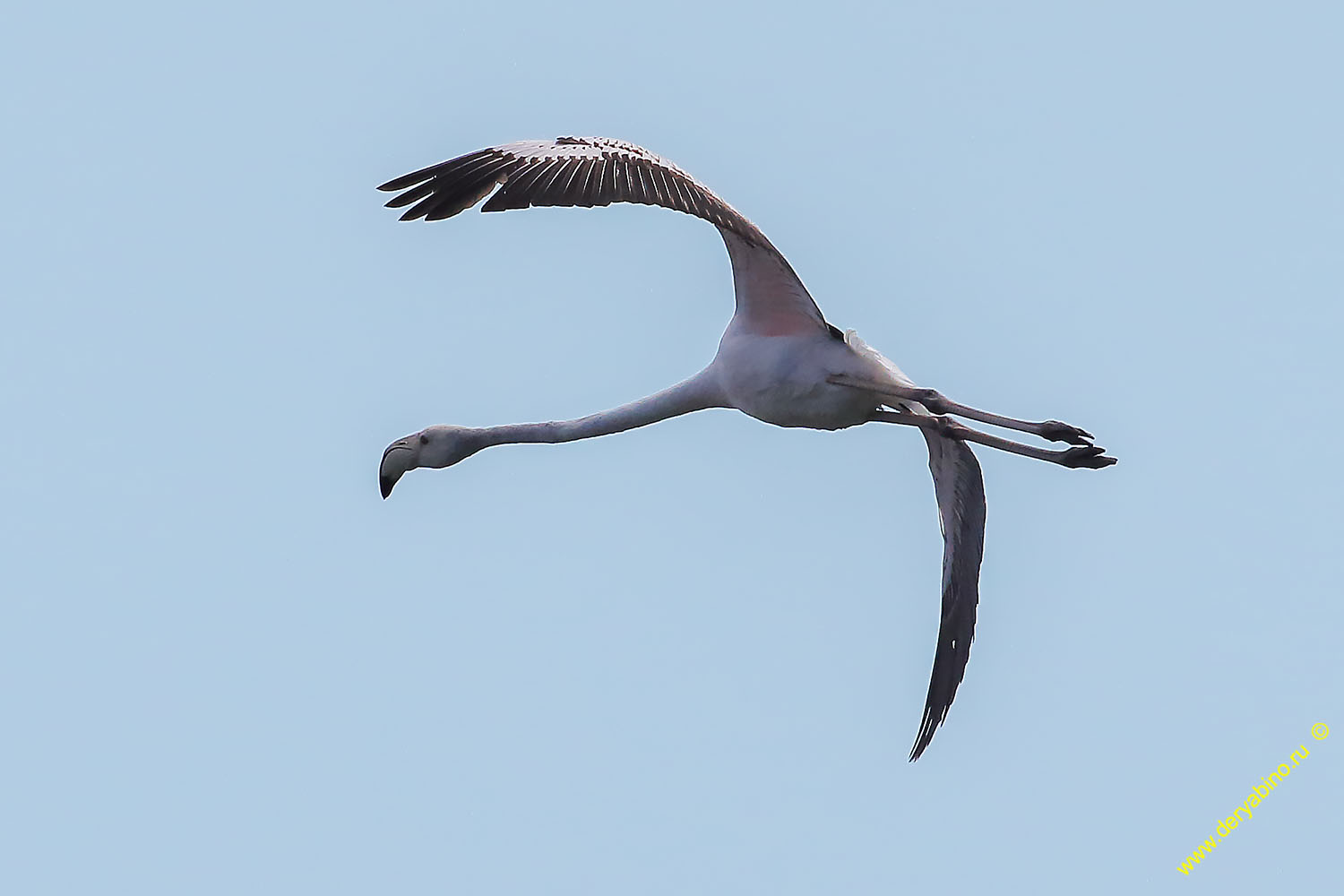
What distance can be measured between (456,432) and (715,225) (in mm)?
3280

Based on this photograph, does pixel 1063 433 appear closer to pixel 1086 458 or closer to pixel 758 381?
pixel 1086 458

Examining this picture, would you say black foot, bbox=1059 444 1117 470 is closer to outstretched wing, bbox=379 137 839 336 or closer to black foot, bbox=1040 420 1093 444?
black foot, bbox=1040 420 1093 444

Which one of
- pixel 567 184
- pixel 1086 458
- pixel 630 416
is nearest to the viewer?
pixel 567 184

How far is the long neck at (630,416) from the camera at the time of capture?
49.6 feet

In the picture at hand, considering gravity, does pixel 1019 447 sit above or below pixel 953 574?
above

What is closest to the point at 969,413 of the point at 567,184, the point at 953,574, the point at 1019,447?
the point at 1019,447

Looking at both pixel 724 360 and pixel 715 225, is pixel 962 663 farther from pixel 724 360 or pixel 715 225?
pixel 715 225

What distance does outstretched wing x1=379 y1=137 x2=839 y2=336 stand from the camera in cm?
1259

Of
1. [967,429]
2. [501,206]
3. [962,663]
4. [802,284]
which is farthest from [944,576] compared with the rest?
[501,206]

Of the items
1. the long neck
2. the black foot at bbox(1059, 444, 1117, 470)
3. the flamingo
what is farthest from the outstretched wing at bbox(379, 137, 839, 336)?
the black foot at bbox(1059, 444, 1117, 470)

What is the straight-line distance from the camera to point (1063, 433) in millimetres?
14312

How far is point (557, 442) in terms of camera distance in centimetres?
1562

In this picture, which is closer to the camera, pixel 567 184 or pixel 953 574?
pixel 567 184

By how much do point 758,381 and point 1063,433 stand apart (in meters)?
2.21
